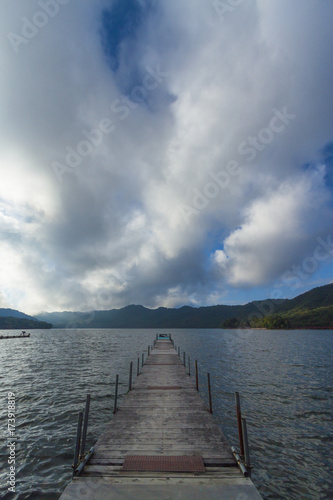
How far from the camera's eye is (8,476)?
927 centimetres

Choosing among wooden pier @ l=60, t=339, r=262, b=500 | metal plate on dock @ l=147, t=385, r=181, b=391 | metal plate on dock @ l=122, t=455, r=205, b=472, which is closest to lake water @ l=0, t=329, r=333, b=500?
wooden pier @ l=60, t=339, r=262, b=500

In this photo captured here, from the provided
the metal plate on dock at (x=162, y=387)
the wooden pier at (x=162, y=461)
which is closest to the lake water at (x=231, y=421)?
the wooden pier at (x=162, y=461)

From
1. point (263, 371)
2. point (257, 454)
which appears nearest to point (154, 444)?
point (257, 454)

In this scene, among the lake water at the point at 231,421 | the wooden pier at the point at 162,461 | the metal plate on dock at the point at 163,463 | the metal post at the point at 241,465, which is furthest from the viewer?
the lake water at the point at 231,421

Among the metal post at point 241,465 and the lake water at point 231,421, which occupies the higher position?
the metal post at point 241,465

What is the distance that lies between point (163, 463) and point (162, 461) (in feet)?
0.47

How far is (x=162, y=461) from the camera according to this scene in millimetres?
7422

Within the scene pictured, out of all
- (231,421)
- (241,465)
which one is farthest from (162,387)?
(241,465)

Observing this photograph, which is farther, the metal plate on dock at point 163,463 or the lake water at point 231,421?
the lake water at point 231,421

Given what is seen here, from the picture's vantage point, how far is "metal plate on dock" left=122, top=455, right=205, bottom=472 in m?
6.96

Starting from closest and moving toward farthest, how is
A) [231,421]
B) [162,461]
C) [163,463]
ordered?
[163,463] < [162,461] < [231,421]

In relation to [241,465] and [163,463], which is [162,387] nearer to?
[163,463]

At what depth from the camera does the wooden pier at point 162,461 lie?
6047 mm

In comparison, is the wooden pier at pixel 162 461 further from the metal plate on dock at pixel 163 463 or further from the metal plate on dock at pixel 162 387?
the metal plate on dock at pixel 162 387
